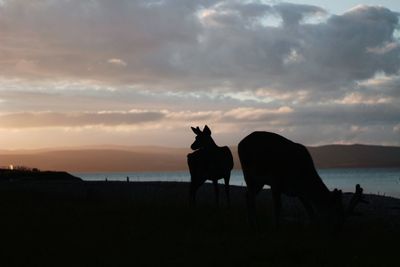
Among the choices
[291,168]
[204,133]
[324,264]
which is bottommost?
[324,264]

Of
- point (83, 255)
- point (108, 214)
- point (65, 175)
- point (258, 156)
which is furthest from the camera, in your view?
point (65, 175)

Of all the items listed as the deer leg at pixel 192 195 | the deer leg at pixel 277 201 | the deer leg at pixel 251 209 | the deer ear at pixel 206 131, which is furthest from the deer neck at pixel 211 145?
the deer leg at pixel 277 201

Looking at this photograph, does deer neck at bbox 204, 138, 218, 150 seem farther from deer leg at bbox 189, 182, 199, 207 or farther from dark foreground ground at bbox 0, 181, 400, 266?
dark foreground ground at bbox 0, 181, 400, 266

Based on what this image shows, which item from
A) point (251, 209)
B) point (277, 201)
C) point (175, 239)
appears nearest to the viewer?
point (175, 239)

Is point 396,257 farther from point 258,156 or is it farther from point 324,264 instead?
point 258,156

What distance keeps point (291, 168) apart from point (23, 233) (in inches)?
253

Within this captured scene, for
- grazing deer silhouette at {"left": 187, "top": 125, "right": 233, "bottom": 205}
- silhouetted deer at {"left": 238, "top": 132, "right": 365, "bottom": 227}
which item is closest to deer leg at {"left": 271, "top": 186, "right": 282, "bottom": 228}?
silhouetted deer at {"left": 238, "top": 132, "right": 365, "bottom": 227}

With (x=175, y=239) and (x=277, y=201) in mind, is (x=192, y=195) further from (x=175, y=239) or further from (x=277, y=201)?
(x=175, y=239)

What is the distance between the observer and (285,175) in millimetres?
14641

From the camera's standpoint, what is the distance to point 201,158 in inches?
818

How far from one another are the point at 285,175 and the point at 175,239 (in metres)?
3.38

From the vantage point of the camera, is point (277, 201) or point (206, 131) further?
point (206, 131)

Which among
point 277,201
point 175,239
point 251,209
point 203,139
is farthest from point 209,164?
point 175,239

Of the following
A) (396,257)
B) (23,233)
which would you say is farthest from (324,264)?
(23,233)
